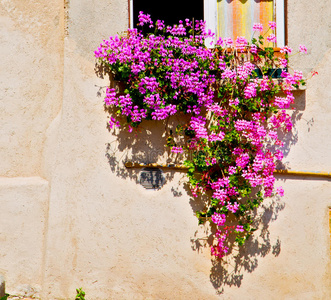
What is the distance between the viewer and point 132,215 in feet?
15.2

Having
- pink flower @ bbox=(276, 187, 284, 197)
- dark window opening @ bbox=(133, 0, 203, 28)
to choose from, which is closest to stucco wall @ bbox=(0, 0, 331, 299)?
pink flower @ bbox=(276, 187, 284, 197)

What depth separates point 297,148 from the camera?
15.0ft

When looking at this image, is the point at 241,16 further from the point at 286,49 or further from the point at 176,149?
the point at 176,149

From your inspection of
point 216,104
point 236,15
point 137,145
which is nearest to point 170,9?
point 236,15

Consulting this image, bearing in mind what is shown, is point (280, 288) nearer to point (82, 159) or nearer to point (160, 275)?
point (160, 275)

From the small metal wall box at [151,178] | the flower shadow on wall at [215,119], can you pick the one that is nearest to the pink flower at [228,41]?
the flower shadow on wall at [215,119]

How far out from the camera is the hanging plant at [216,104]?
4371 millimetres

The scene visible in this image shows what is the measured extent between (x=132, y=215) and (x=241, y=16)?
→ 2.44 metres

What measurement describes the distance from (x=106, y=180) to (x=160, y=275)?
116 centimetres

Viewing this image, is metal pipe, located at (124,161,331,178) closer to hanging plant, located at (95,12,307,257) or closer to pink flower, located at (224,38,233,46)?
hanging plant, located at (95,12,307,257)

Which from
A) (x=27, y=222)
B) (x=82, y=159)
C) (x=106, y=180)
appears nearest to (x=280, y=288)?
(x=106, y=180)

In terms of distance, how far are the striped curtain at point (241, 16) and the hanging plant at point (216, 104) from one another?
0.20 m

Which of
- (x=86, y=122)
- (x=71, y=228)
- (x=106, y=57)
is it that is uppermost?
(x=106, y=57)

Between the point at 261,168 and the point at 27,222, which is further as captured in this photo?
the point at 27,222
